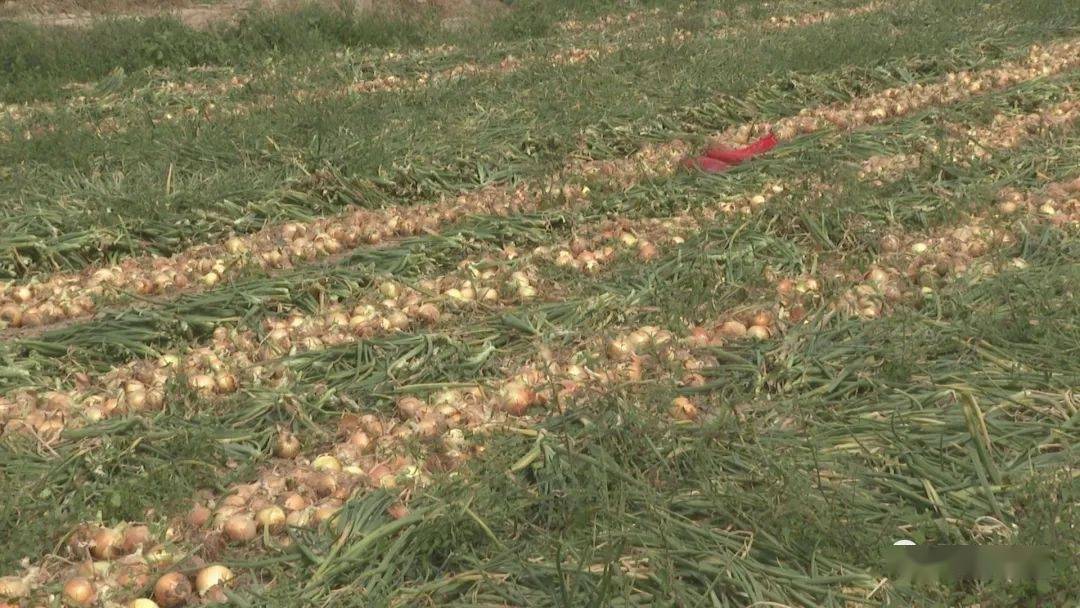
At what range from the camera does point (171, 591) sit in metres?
2.62

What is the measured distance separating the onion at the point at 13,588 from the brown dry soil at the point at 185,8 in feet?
30.0

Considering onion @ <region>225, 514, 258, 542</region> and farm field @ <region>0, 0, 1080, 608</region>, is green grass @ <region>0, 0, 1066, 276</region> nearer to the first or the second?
farm field @ <region>0, 0, 1080, 608</region>

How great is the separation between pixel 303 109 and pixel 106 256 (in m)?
2.09

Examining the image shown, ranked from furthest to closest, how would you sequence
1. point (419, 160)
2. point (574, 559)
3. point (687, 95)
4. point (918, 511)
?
point (687, 95) < point (419, 160) < point (918, 511) < point (574, 559)

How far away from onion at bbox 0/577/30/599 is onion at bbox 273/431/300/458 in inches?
32.9

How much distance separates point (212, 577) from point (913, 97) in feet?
19.8

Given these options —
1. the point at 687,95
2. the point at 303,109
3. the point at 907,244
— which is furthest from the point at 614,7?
the point at 907,244

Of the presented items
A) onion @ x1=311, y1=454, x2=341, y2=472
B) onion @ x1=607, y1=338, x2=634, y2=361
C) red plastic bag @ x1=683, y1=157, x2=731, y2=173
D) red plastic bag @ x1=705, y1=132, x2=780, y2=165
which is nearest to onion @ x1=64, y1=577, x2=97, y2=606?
onion @ x1=311, y1=454, x2=341, y2=472

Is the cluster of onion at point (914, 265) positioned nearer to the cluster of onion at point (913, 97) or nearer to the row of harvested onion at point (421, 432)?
the row of harvested onion at point (421, 432)

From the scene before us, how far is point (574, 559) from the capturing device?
8.71 feet

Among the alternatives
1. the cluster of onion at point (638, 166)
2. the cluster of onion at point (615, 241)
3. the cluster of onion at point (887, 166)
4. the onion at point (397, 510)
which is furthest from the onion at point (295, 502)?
the cluster of onion at point (887, 166)

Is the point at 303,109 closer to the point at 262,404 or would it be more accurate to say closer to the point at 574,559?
the point at 262,404

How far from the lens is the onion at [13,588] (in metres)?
2.57

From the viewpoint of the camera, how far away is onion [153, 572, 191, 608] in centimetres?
262
